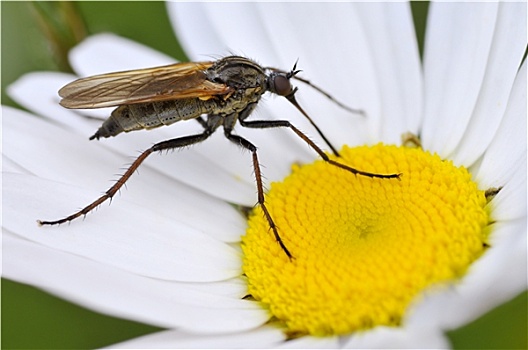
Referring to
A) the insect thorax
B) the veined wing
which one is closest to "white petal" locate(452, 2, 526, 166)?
the insect thorax

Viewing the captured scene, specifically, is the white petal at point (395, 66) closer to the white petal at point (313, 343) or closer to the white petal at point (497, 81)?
the white petal at point (497, 81)

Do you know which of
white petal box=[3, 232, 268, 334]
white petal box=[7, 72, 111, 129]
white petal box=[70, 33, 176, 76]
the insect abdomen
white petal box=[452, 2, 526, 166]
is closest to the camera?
white petal box=[3, 232, 268, 334]

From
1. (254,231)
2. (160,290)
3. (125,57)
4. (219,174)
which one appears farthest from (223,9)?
(160,290)

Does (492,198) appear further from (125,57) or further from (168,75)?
(125,57)

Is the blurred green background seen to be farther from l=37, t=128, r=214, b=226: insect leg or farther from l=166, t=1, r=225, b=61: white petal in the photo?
l=37, t=128, r=214, b=226: insect leg

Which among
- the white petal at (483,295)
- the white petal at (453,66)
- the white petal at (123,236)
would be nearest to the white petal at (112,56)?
the white petal at (123,236)
